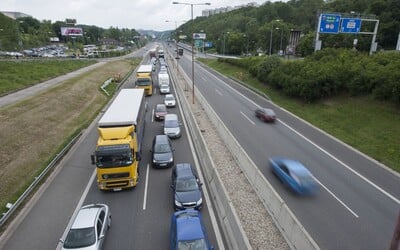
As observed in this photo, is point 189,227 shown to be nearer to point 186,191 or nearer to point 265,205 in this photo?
point 186,191

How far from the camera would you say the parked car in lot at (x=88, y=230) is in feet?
35.2

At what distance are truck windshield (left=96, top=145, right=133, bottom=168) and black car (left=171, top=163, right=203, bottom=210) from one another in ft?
9.82

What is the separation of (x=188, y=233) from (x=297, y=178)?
7.93m

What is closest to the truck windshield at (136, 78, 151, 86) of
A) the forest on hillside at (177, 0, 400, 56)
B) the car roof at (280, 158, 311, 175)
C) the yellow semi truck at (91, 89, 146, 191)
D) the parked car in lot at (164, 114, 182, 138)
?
the parked car in lot at (164, 114, 182, 138)

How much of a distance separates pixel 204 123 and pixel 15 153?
1620cm

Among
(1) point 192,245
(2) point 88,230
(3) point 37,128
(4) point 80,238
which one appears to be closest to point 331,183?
(1) point 192,245

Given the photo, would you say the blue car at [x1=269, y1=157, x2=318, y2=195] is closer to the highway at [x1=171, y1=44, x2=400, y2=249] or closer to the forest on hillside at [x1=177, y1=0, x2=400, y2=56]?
the highway at [x1=171, y1=44, x2=400, y2=249]

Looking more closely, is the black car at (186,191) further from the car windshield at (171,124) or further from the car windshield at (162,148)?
the car windshield at (171,124)

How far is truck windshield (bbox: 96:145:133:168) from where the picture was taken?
1472 centimetres

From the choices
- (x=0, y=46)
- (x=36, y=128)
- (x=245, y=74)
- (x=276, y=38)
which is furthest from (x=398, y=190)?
(x=0, y=46)

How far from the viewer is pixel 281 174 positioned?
673 inches

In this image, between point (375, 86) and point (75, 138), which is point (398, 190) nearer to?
point (375, 86)

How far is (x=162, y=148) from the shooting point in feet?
64.1

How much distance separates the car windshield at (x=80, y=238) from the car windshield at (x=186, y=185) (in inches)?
193
